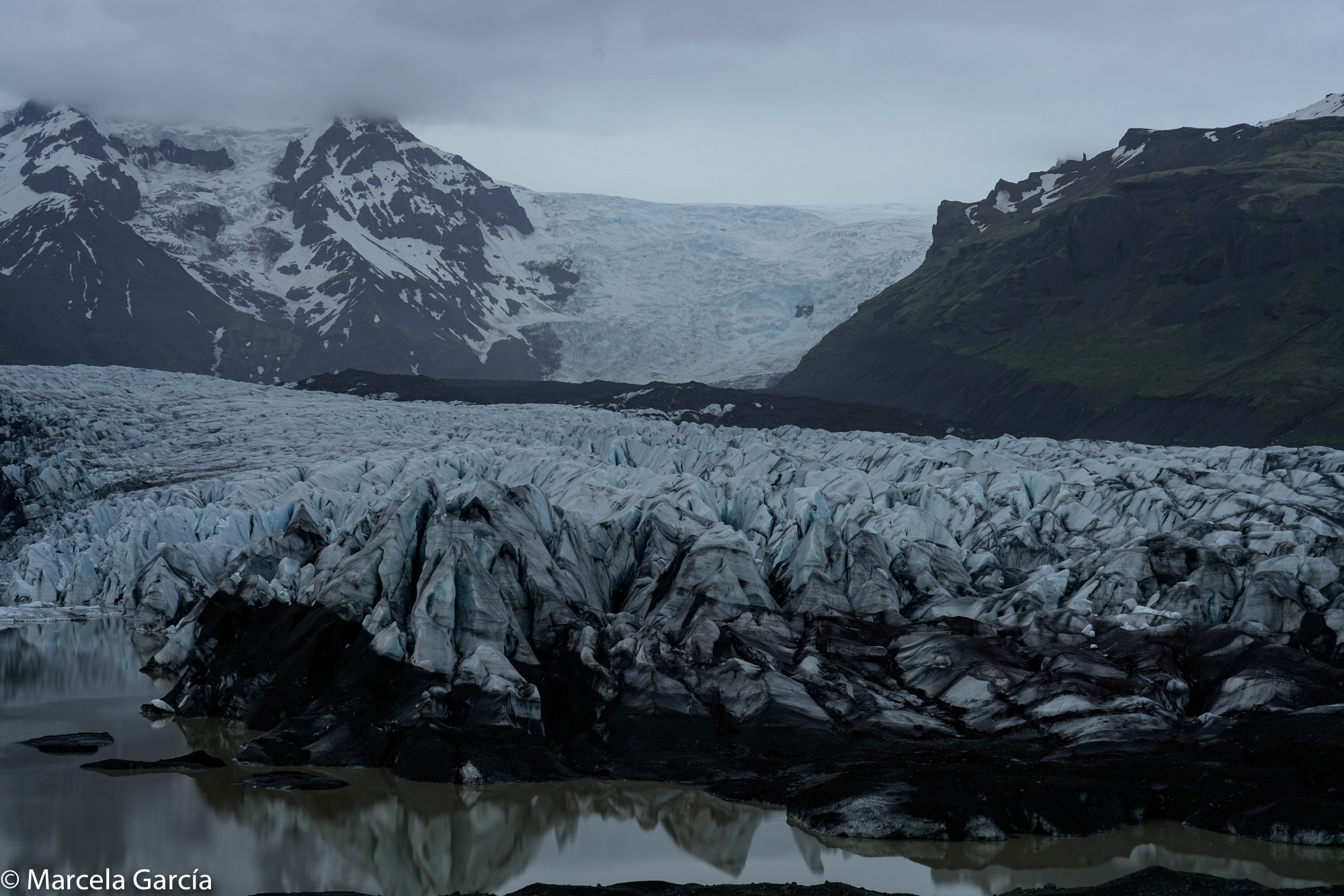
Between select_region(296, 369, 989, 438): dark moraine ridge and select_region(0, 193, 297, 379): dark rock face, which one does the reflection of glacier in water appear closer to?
select_region(296, 369, 989, 438): dark moraine ridge

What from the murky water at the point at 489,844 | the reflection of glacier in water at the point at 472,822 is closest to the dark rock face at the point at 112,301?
the murky water at the point at 489,844

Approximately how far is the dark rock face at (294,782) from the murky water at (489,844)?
21 cm

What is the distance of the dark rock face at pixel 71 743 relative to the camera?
72.9 feet

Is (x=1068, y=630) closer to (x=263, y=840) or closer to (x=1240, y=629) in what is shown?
(x=1240, y=629)

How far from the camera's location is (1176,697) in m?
23.2

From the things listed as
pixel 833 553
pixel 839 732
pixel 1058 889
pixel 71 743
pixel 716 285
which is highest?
pixel 716 285

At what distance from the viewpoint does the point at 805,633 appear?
2764cm

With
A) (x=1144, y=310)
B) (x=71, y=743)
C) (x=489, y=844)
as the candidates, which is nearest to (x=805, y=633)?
(x=489, y=844)

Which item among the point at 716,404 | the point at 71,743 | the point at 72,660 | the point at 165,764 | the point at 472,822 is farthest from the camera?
the point at 716,404

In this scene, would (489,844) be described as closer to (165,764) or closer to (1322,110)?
(165,764)

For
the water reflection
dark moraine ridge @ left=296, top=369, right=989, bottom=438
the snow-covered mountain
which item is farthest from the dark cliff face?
the water reflection

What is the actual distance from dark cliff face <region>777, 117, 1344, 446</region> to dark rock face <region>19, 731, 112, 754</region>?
2926 inches

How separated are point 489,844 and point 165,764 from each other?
7.35m

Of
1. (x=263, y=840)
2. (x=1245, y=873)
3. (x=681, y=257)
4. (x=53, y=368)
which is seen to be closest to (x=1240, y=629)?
(x=1245, y=873)
